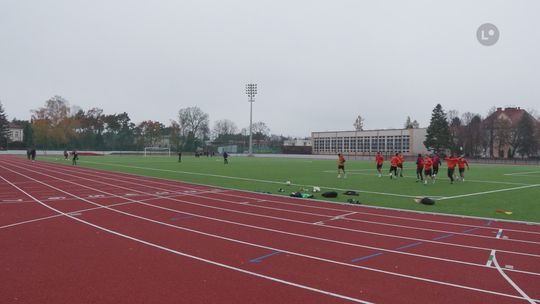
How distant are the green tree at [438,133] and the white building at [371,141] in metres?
6.50

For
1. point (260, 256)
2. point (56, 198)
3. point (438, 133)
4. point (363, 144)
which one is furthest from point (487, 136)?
point (260, 256)

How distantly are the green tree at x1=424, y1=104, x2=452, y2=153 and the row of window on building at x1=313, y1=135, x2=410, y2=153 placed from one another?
8.86 m

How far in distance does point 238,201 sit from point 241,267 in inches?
327

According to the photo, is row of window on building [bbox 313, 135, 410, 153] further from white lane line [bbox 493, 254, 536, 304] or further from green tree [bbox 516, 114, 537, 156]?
white lane line [bbox 493, 254, 536, 304]

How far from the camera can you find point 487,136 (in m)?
85.9

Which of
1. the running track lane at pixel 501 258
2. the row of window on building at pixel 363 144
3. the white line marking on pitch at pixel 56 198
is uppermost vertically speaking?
the row of window on building at pixel 363 144

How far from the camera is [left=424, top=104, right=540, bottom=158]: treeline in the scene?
79812 millimetres

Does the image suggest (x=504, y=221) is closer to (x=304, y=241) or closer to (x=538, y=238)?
(x=538, y=238)

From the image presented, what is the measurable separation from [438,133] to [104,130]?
86063mm

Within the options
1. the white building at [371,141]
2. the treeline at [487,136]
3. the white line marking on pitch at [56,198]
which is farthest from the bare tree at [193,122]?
the white line marking on pitch at [56,198]

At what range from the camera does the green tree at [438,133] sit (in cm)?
8312

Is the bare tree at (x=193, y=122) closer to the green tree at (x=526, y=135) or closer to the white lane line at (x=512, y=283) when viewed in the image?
the green tree at (x=526, y=135)

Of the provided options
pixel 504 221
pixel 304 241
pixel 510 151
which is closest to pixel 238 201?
pixel 304 241

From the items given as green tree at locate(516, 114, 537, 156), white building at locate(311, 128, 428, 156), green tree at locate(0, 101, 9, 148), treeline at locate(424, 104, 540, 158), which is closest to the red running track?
treeline at locate(424, 104, 540, 158)
